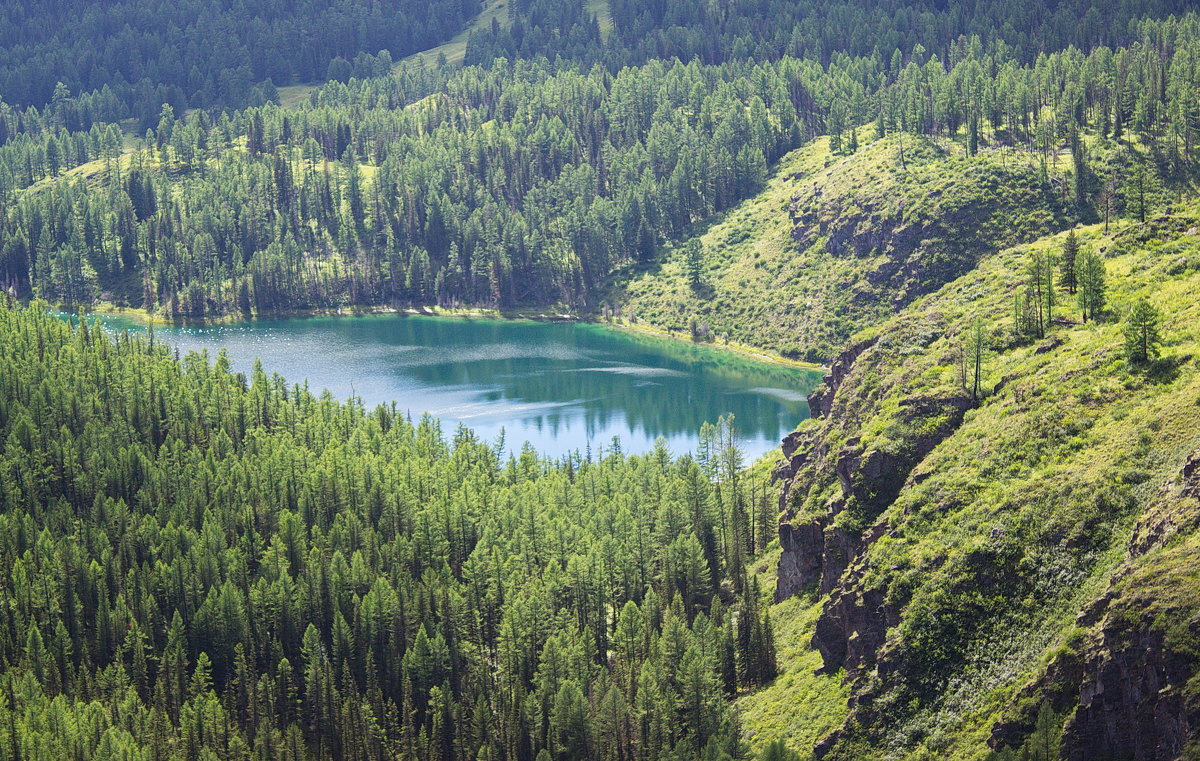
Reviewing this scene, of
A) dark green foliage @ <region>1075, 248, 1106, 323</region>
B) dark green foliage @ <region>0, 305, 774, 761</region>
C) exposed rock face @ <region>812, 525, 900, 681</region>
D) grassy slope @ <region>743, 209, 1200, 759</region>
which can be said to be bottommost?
dark green foliage @ <region>0, 305, 774, 761</region>

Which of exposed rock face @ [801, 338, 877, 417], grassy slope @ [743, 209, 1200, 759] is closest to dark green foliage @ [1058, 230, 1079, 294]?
grassy slope @ [743, 209, 1200, 759]

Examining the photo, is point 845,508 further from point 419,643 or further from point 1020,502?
point 419,643

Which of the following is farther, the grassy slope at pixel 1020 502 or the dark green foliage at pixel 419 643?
the dark green foliage at pixel 419 643

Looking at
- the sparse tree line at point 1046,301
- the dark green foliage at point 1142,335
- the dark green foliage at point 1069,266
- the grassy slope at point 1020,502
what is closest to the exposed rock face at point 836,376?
the grassy slope at point 1020,502

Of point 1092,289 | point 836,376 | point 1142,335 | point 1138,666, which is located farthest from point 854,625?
point 836,376

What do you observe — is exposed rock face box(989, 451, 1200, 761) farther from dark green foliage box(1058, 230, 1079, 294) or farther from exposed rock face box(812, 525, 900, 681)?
dark green foliage box(1058, 230, 1079, 294)

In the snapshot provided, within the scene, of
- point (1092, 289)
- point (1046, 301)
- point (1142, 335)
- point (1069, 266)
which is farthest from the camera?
point (1069, 266)

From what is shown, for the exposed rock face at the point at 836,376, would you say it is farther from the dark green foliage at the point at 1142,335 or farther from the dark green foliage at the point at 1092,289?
the dark green foliage at the point at 1142,335

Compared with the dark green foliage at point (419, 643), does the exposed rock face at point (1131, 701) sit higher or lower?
higher
